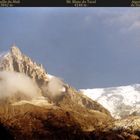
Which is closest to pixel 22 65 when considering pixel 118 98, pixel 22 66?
pixel 22 66

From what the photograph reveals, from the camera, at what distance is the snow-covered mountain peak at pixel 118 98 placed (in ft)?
56.3

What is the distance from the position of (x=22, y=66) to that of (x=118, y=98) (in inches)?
90.5

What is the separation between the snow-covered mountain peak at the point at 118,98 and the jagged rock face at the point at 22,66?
3.30 feet

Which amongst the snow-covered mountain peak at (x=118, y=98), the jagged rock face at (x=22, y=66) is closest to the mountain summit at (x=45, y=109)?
the jagged rock face at (x=22, y=66)

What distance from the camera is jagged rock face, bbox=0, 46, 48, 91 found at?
17172 millimetres

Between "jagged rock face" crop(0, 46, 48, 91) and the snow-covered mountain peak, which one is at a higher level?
"jagged rock face" crop(0, 46, 48, 91)

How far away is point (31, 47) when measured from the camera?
680 inches

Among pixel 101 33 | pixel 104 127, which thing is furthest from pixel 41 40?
pixel 104 127

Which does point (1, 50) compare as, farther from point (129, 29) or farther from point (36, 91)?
point (129, 29)

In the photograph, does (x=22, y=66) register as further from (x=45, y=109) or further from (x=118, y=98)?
(x=118, y=98)

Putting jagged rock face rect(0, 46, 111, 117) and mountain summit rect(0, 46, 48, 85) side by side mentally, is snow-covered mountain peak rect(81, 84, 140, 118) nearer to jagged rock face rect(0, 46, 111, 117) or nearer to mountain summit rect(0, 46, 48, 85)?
jagged rock face rect(0, 46, 111, 117)

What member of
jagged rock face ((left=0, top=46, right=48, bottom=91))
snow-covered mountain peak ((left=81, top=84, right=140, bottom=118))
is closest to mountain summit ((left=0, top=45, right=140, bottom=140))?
jagged rock face ((left=0, top=46, right=48, bottom=91))

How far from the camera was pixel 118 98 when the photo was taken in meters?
17.3

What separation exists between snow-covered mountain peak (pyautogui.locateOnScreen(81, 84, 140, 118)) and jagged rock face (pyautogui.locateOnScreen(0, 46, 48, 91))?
39.6 inches
